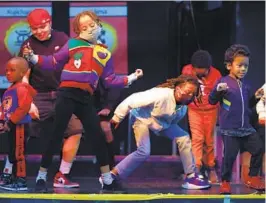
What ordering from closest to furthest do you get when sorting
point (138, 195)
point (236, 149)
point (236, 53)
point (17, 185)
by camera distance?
point (138, 195)
point (17, 185)
point (236, 149)
point (236, 53)

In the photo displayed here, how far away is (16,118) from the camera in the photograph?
5.55 m

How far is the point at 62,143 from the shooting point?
614 cm

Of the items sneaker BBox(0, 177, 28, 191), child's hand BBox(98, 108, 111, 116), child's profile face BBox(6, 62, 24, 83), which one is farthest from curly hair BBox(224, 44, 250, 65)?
sneaker BBox(0, 177, 28, 191)

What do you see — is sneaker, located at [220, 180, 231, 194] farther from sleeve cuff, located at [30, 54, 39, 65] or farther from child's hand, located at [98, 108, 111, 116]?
sleeve cuff, located at [30, 54, 39, 65]

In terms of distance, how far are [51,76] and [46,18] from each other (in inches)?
23.8

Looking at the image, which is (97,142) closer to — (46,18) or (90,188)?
(90,188)

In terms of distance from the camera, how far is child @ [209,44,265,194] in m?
5.73

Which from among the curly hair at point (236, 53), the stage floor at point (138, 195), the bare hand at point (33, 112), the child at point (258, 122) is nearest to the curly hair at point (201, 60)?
the curly hair at point (236, 53)

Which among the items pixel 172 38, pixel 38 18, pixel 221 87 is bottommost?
pixel 221 87

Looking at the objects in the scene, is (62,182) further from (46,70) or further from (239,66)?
(239,66)

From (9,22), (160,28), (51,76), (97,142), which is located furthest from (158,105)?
(9,22)

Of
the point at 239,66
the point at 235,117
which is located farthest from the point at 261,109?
the point at 239,66

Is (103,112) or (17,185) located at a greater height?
(103,112)

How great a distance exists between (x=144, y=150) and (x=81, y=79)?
939 millimetres
